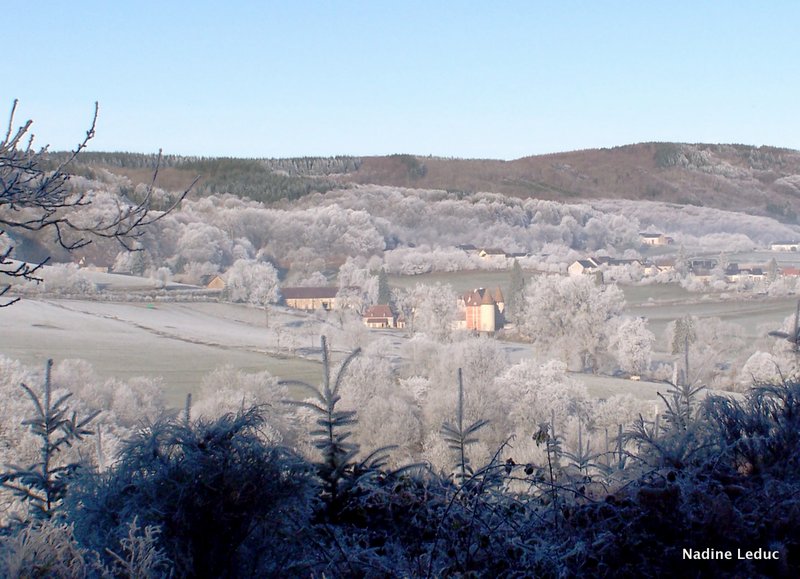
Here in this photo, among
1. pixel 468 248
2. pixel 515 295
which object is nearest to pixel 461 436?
pixel 515 295

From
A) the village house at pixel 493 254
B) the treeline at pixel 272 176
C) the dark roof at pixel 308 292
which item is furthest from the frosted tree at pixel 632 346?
the treeline at pixel 272 176

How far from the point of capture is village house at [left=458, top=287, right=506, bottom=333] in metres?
21.9

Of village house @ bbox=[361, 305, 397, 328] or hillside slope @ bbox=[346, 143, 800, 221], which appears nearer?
village house @ bbox=[361, 305, 397, 328]

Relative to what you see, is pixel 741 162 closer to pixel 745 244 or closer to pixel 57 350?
pixel 745 244

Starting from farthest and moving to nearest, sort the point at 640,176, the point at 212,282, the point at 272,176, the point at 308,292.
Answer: the point at 640,176, the point at 272,176, the point at 308,292, the point at 212,282

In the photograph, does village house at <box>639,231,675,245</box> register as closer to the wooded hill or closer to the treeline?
the wooded hill

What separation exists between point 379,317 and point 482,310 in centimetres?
343

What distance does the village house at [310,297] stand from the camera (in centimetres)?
2195

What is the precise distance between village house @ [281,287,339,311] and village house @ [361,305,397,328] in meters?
1.13

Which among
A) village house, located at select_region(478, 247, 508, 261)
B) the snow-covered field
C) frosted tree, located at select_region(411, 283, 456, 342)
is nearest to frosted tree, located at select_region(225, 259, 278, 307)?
the snow-covered field

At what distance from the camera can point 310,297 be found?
74.2 ft

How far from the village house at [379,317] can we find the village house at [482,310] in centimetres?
220

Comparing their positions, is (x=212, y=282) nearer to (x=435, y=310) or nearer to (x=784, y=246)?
(x=435, y=310)

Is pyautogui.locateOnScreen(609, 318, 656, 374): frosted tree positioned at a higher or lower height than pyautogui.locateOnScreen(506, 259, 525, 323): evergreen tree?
lower
